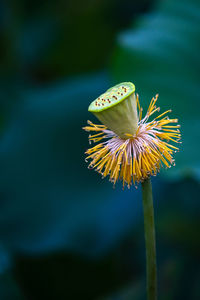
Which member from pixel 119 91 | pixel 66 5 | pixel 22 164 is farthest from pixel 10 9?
pixel 119 91

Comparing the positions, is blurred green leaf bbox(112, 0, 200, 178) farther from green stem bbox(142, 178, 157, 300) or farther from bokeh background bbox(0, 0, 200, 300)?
green stem bbox(142, 178, 157, 300)

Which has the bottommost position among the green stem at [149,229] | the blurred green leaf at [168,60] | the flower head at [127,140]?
the green stem at [149,229]

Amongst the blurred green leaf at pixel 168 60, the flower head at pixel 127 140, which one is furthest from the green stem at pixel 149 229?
the blurred green leaf at pixel 168 60

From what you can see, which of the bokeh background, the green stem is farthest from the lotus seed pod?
the bokeh background

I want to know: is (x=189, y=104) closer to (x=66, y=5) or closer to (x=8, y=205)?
(x=8, y=205)

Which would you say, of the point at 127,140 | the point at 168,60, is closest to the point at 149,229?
the point at 127,140

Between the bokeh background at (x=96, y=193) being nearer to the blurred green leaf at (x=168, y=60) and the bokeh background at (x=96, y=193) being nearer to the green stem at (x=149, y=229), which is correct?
the blurred green leaf at (x=168, y=60)
